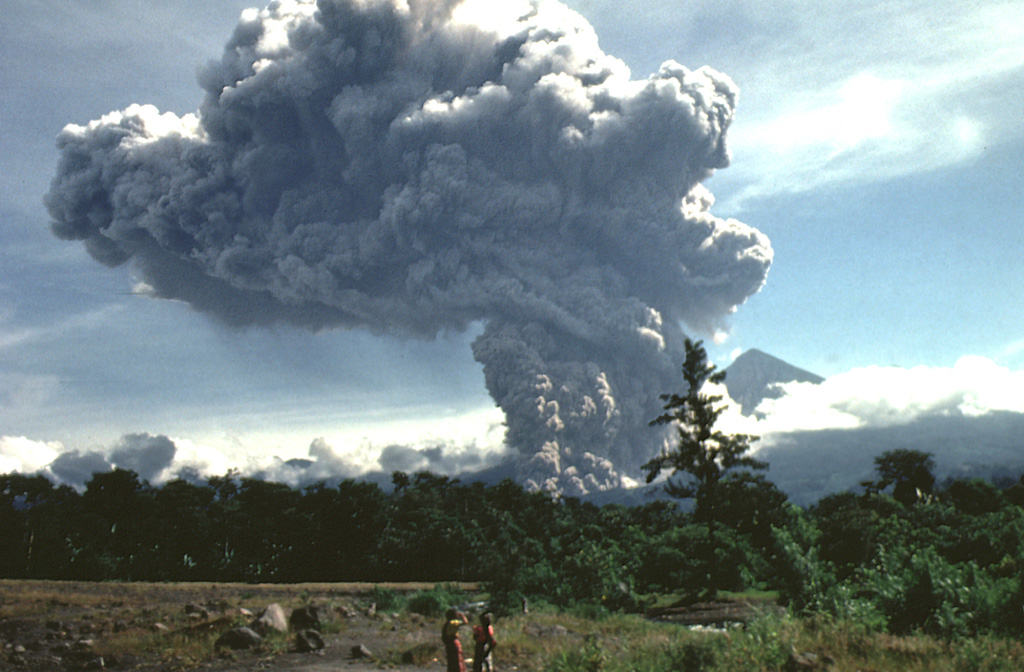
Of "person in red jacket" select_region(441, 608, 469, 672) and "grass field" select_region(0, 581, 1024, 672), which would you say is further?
"grass field" select_region(0, 581, 1024, 672)

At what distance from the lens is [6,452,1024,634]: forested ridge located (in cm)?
1852

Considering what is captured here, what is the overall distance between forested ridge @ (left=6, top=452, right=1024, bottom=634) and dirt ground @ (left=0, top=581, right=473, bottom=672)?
→ 5.66m

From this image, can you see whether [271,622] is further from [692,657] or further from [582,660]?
[692,657]

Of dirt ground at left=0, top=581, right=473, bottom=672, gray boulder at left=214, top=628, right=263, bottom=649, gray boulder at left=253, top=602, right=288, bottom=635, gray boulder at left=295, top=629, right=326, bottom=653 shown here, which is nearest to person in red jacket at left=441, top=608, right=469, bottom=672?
dirt ground at left=0, top=581, right=473, bottom=672

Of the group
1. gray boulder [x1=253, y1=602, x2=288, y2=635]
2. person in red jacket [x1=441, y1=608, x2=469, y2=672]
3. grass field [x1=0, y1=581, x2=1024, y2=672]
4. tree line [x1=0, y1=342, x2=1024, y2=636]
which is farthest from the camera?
tree line [x1=0, y1=342, x2=1024, y2=636]

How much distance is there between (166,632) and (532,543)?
95.7 feet

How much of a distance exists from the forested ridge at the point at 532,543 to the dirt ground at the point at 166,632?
18.6ft

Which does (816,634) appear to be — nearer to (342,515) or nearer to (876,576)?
(876,576)

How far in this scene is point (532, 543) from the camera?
46.6 meters

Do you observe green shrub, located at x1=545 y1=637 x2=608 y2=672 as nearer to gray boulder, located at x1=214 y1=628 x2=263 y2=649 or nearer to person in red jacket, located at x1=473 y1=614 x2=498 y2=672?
person in red jacket, located at x1=473 y1=614 x2=498 y2=672

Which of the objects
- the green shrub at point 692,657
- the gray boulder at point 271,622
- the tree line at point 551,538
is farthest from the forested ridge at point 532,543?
the gray boulder at point 271,622

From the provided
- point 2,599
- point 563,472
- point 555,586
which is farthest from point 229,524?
point 563,472

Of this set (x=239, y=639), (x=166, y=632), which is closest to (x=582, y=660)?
(x=239, y=639)

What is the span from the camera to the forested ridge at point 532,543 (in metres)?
18.5
